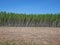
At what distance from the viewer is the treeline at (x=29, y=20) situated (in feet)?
51.5

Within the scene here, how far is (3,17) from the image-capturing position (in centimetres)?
1647

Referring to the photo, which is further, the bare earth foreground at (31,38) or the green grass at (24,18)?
the green grass at (24,18)

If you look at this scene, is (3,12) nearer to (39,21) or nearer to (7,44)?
(39,21)

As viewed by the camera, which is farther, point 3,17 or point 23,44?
point 3,17

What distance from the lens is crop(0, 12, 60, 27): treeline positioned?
618 inches

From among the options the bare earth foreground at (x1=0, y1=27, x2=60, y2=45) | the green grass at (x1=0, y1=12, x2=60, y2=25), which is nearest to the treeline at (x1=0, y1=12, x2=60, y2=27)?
the green grass at (x1=0, y1=12, x2=60, y2=25)

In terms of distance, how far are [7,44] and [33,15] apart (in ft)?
37.7

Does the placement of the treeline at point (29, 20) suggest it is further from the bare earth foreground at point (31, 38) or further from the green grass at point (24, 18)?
the bare earth foreground at point (31, 38)

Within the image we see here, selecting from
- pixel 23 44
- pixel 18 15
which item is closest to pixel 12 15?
pixel 18 15

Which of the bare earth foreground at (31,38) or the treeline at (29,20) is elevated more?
the treeline at (29,20)

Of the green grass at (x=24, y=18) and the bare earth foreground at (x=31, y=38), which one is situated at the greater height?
the green grass at (x=24, y=18)

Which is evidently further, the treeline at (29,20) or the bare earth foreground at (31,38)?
the treeline at (29,20)

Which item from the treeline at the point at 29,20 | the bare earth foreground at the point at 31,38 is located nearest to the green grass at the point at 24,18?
the treeline at the point at 29,20

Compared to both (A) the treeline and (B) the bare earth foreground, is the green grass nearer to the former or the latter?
(A) the treeline
